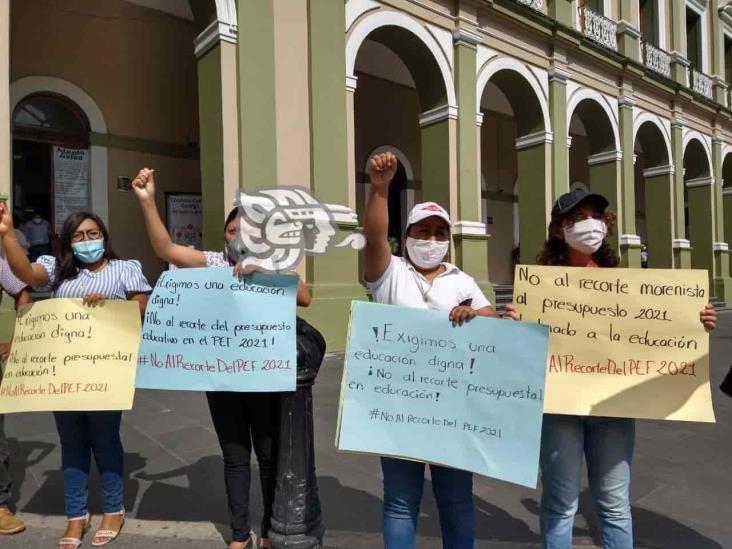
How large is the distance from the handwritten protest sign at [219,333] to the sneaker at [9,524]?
138 cm

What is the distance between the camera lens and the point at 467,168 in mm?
9445

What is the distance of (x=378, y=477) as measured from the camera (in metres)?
Answer: 3.54

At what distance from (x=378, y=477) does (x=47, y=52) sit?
321 inches

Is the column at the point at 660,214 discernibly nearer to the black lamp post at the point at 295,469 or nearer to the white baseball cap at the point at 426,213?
the white baseball cap at the point at 426,213

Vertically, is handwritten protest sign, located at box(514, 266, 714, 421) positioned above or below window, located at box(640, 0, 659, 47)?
below

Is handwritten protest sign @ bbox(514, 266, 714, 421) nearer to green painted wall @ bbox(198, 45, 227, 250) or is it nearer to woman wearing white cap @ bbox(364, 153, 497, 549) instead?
woman wearing white cap @ bbox(364, 153, 497, 549)

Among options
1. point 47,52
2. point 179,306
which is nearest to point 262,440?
point 179,306

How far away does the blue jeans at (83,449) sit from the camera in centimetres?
266

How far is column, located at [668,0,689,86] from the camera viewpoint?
15211 mm

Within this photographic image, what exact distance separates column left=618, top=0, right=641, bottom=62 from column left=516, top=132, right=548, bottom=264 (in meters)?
4.13

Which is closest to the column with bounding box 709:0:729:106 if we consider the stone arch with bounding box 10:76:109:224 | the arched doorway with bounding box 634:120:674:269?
the arched doorway with bounding box 634:120:674:269

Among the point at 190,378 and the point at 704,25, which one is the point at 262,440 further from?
the point at 704,25

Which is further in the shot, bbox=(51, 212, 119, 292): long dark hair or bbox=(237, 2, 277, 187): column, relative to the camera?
bbox=(237, 2, 277, 187): column

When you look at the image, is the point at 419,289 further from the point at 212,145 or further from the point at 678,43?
the point at 678,43
